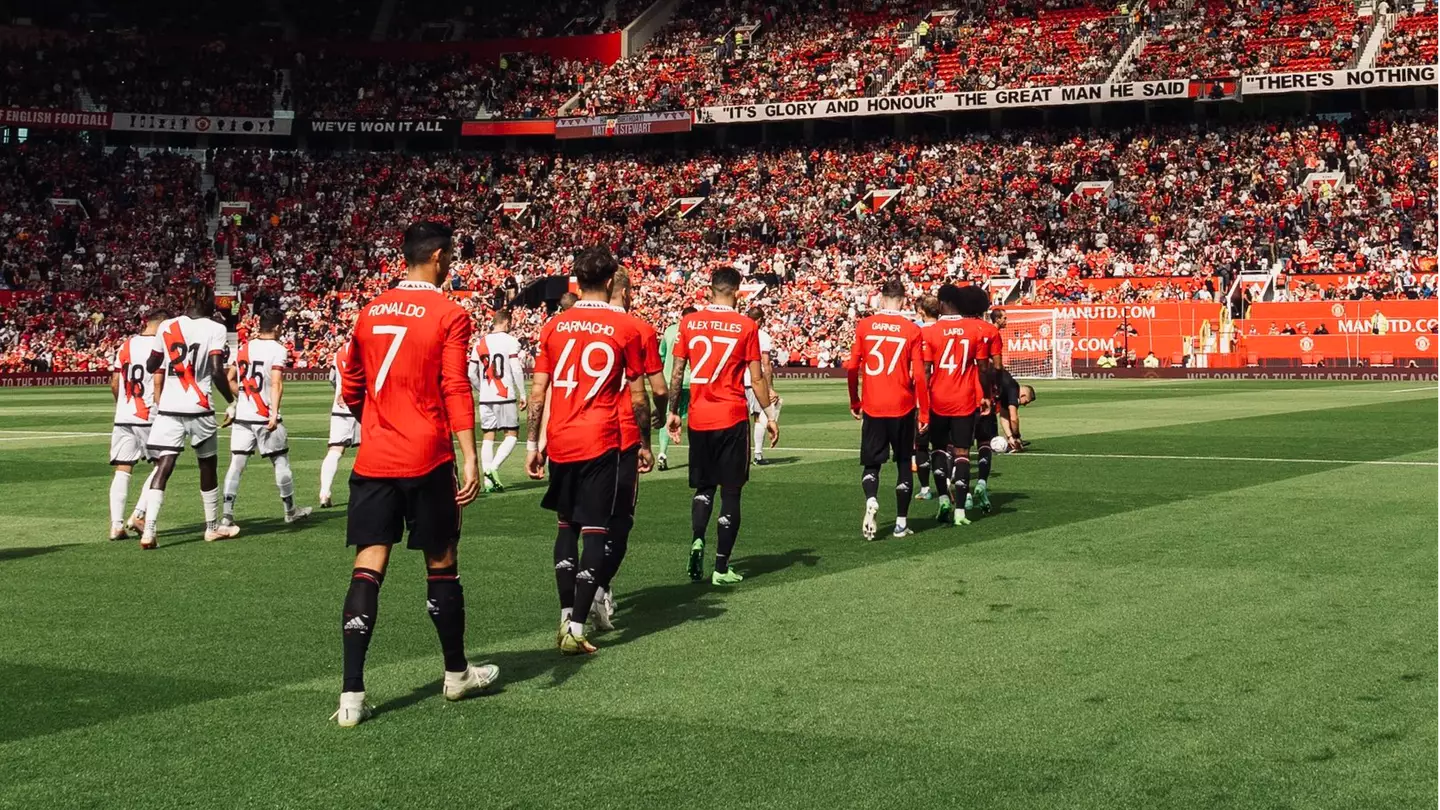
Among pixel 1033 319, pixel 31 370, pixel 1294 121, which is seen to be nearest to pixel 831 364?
pixel 1033 319

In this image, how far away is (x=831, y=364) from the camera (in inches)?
2084

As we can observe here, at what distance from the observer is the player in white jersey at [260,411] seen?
551 inches

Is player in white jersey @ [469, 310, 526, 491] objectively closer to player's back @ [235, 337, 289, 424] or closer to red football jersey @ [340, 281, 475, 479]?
player's back @ [235, 337, 289, 424]

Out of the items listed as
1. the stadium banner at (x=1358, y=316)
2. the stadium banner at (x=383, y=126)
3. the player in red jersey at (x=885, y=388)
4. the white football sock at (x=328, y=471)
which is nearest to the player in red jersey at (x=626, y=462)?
the player in red jersey at (x=885, y=388)

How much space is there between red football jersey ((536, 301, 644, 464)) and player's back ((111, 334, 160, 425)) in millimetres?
6547

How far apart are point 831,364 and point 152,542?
41169 millimetres

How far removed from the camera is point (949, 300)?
13.9 m

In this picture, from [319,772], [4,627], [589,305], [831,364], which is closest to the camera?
[319,772]

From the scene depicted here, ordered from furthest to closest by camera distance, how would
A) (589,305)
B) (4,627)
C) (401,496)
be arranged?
1. (4,627)
2. (589,305)
3. (401,496)

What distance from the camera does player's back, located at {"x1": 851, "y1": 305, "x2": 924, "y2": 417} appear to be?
12648mm

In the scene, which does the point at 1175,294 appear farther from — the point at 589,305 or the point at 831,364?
the point at 589,305

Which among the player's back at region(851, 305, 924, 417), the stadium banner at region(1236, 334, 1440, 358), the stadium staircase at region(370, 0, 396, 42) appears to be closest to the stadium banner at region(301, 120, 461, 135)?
the stadium staircase at region(370, 0, 396, 42)

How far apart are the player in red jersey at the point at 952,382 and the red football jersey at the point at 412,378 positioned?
7.53m

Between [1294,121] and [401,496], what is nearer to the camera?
[401,496]
